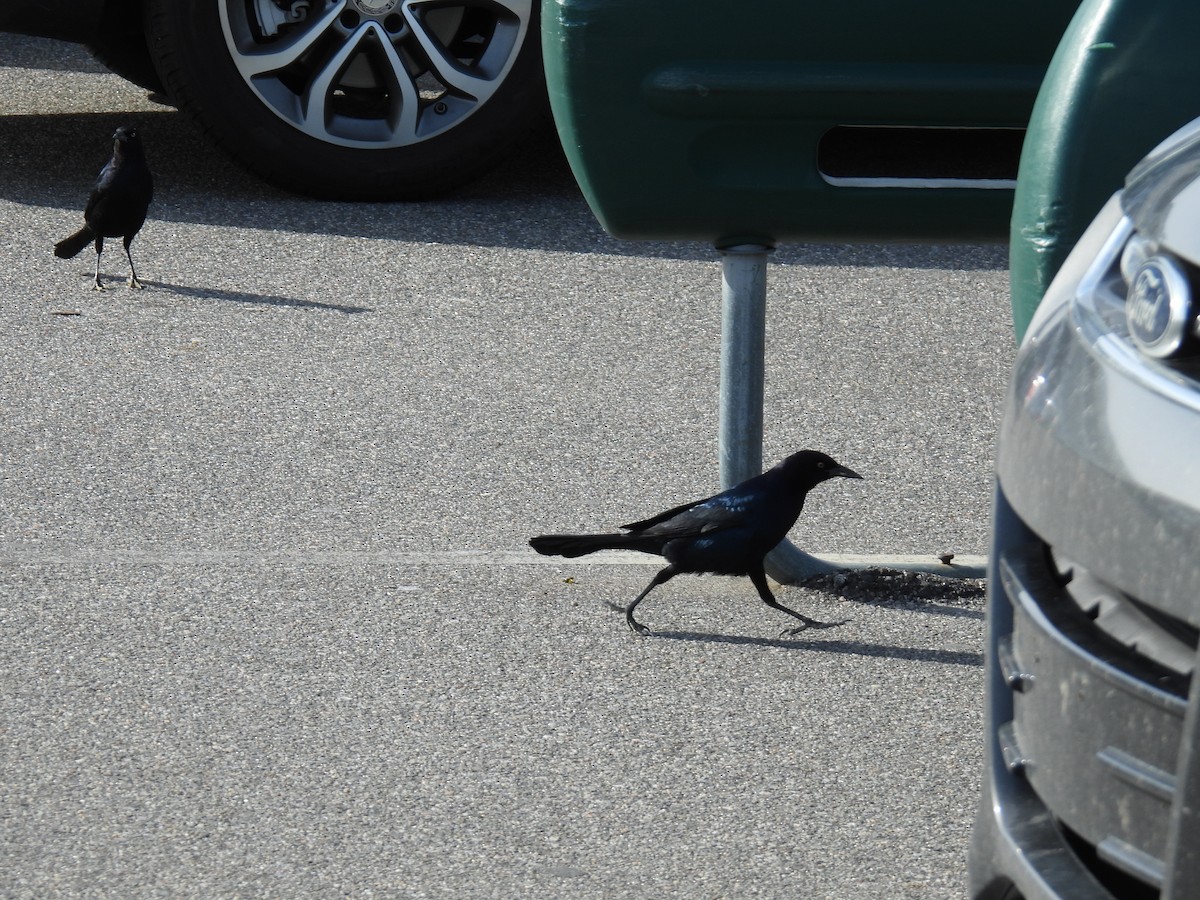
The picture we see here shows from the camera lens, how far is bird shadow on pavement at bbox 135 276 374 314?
5.63 metres

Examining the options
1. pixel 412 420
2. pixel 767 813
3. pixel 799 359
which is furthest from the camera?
pixel 799 359

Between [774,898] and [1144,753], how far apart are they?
104cm

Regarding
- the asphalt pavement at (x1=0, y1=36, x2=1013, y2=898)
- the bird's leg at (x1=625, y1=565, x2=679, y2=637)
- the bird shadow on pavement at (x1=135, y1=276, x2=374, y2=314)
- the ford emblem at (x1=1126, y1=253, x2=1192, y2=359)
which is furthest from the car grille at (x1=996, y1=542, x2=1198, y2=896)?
the bird shadow on pavement at (x1=135, y1=276, x2=374, y2=314)

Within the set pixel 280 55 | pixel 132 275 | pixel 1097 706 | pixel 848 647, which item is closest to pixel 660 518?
pixel 848 647

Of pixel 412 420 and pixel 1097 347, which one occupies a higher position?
pixel 1097 347

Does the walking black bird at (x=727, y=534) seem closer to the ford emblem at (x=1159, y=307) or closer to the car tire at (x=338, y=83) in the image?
the ford emblem at (x=1159, y=307)

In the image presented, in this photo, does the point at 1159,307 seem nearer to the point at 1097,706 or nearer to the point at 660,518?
the point at 1097,706

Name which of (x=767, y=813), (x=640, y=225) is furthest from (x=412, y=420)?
(x=767, y=813)

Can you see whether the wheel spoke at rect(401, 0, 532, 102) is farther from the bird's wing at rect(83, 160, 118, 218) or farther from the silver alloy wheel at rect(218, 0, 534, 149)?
the bird's wing at rect(83, 160, 118, 218)

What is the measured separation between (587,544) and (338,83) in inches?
134

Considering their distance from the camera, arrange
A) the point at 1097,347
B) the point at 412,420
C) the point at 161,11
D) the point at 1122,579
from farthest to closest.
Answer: the point at 161,11, the point at 412,420, the point at 1097,347, the point at 1122,579

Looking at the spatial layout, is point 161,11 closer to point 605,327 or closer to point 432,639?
point 605,327

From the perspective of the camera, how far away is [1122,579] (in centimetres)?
164

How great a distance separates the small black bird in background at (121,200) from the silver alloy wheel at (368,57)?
0.58 meters
